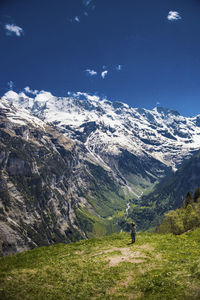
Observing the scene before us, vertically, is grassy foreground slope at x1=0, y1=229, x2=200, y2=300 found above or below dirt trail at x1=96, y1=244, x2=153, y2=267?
above

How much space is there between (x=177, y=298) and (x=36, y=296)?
11064mm

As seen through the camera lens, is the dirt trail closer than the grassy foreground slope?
No

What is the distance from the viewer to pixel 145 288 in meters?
18.5

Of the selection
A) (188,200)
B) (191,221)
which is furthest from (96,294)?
(188,200)

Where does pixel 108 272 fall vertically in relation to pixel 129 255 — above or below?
above

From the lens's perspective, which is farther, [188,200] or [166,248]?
[188,200]

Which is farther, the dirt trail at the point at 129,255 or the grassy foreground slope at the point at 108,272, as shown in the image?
the dirt trail at the point at 129,255

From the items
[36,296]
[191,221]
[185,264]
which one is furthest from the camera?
[191,221]

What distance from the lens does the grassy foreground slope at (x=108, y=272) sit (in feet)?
59.2

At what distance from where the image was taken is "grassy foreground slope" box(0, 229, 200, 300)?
1805cm

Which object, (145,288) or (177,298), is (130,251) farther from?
(177,298)

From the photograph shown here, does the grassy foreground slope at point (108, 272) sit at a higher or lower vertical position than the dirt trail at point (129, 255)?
higher

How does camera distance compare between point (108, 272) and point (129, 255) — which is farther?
point (129, 255)

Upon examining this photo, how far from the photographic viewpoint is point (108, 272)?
73.9 ft
